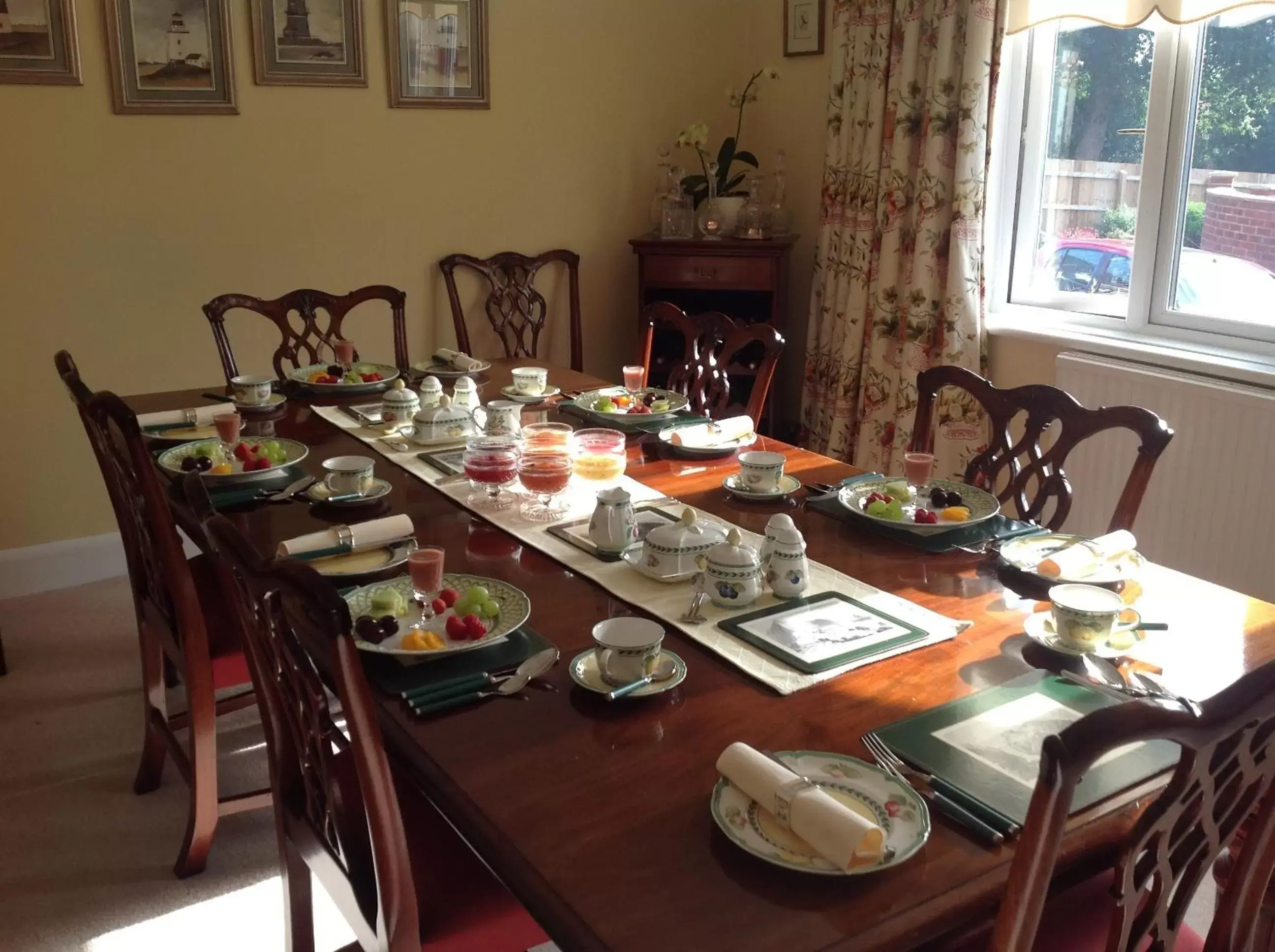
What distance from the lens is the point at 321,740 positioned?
131 cm

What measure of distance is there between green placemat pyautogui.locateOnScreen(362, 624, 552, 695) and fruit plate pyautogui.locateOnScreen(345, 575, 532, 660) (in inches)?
0.4

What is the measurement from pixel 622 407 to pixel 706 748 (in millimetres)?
1494

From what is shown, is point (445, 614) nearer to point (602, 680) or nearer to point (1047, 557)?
point (602, 680)

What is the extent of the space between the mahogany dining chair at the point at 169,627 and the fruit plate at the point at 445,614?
1.77 ft

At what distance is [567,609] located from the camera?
1.54 meters

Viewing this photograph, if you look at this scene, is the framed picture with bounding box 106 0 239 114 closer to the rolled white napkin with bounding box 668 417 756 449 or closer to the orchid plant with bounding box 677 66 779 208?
the orchid plant with bounding box 677 66 779 208

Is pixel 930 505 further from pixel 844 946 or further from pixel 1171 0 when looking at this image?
pixel 1171 0

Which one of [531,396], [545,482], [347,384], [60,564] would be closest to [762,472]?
[545,482]

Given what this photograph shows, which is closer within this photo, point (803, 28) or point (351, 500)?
point (351, 500)

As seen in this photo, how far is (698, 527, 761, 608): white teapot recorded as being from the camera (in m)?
1.52

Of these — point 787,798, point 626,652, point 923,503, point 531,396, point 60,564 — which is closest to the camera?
point 787,798

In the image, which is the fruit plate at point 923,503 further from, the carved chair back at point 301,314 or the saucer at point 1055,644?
the carved chair back at point 301,314

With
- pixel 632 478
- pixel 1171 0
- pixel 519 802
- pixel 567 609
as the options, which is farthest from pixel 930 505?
pixel 1171 0

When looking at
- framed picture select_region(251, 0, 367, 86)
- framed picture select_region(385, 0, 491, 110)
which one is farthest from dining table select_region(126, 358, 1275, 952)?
framed picture select_region(385, 0, 491, 110)
